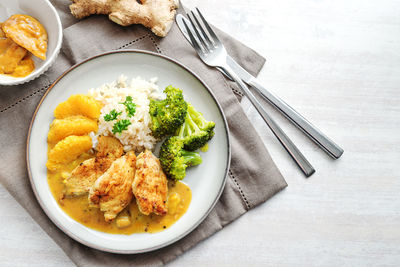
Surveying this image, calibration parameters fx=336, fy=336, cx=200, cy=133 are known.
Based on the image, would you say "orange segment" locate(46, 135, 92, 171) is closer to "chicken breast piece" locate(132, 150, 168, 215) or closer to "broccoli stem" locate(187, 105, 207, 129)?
"chicken breast piece" locate(132, 150, 168, 215)

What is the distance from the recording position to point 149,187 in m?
3.02

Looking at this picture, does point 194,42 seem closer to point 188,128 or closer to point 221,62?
point 221,62

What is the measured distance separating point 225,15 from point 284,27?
0.70 meters

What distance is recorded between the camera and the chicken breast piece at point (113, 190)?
3.00 m

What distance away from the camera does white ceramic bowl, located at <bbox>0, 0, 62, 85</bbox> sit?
324 centimetres

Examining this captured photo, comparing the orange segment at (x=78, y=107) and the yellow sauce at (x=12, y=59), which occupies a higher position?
the yellow sauce at (x=12, y=59)

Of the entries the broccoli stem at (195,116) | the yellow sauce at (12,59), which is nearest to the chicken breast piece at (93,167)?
the broccoli stem at (195,116)

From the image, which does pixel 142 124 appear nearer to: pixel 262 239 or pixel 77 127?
pixel 77 127

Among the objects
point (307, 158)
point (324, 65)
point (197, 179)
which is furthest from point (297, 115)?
point (197, 179)

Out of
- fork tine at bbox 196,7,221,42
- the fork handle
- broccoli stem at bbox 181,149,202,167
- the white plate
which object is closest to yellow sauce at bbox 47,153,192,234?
the white plate

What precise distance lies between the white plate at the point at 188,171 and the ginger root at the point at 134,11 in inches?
13.8

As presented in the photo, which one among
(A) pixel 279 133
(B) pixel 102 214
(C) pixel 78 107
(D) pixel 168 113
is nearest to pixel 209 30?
(D) pixel 168 113

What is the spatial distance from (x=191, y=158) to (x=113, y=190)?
795mm

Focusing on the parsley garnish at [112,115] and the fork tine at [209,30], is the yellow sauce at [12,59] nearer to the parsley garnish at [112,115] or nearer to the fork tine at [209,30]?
the parsley garnish at [112,115]
